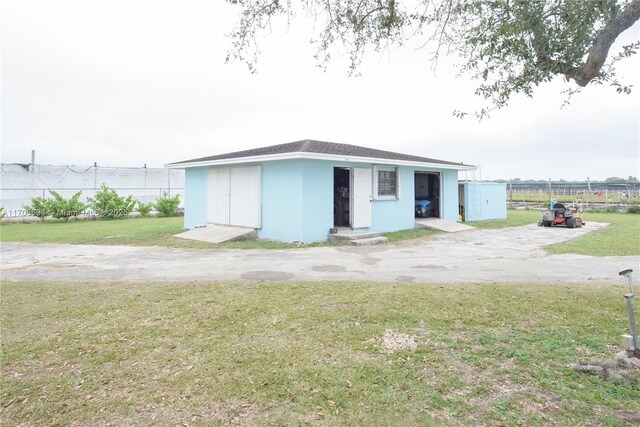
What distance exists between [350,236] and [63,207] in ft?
52.9

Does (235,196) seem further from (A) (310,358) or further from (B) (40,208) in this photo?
(B) (40,208)

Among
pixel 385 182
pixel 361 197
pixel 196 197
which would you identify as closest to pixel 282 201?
pixel 361 197

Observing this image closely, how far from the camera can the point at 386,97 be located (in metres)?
9.51

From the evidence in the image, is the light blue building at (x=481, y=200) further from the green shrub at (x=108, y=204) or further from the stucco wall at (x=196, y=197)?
the green shrub at (x=108, y=204)

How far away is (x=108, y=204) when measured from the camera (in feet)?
69.4

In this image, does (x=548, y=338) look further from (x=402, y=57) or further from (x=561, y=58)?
(x=402, y=57)

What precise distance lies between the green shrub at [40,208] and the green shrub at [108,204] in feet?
6.46

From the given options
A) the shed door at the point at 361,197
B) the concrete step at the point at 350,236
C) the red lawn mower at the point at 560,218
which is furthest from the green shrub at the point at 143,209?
the red lawn mower at the point at 560,218

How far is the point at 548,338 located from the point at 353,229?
9.15m

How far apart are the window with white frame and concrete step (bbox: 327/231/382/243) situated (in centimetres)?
189

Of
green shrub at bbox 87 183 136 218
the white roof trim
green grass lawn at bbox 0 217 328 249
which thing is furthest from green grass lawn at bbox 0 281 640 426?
green shrub at bbox 87 183 136 218

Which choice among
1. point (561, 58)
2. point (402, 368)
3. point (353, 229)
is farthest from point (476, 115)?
point (353, 229)

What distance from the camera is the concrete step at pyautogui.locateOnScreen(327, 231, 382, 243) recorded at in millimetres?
11875

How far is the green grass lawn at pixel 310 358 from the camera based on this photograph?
8.89ft
